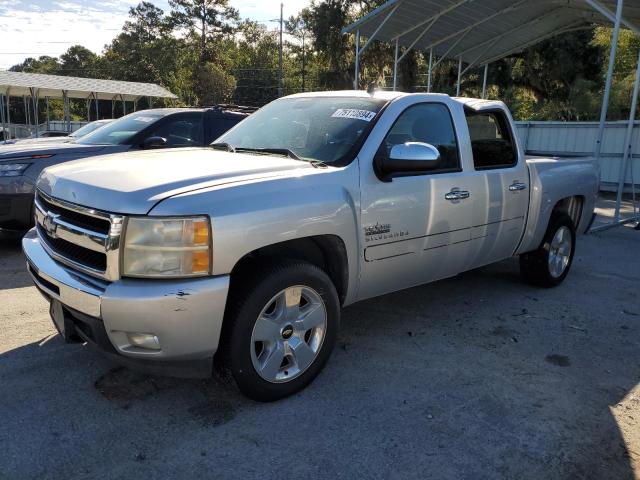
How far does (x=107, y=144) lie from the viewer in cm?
684

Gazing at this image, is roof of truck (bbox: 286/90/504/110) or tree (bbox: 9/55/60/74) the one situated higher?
tree (bbox: 9/55/60/74)

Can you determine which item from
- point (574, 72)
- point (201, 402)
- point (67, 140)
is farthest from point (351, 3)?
point (201, 402)

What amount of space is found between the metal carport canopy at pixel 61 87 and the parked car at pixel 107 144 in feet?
58.1

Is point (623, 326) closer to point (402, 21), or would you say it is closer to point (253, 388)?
point (253, 388)

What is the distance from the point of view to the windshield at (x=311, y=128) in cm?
368

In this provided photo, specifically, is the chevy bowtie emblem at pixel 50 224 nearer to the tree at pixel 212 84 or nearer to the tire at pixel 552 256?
the tire at pixel 552 256

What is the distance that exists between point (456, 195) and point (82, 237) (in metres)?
2.64

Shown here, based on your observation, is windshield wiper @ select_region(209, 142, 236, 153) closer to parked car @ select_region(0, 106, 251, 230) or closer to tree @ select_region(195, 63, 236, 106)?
parked car @ select_region(0, 106, 251, 230)

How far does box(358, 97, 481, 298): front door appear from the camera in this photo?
140 inches

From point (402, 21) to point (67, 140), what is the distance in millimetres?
8109

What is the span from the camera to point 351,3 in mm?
28766

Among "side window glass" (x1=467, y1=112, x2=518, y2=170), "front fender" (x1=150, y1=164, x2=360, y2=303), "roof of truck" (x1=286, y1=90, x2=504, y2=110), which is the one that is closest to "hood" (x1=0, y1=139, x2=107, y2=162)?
"roof of truck" (x1=286, y1=90, x2=504, y2=110)

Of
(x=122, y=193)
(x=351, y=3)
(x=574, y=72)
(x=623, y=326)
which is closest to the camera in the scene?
(x=122, y=193)

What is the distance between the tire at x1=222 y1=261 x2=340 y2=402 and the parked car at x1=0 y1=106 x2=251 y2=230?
12.8 ft
